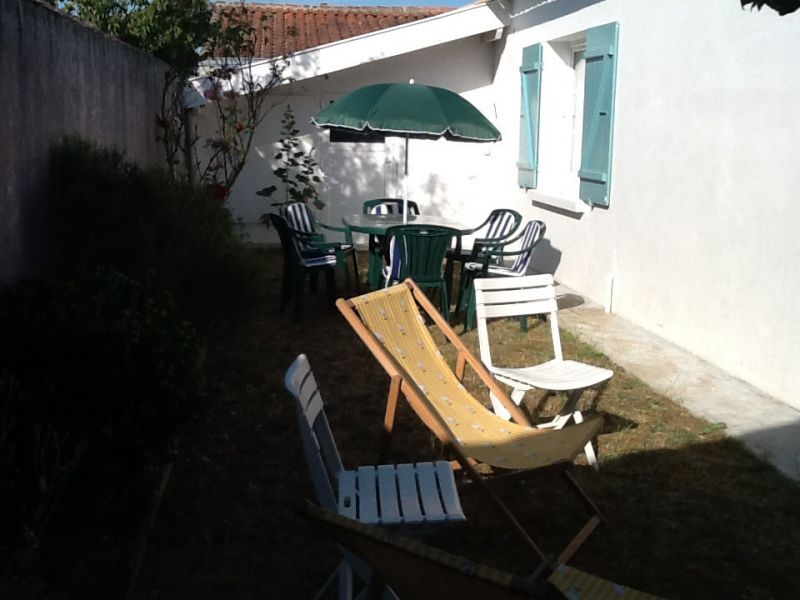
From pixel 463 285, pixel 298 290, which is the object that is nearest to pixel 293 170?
pixel 298 290

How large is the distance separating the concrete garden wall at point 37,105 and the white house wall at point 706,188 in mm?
4563

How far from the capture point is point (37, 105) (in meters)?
5.00

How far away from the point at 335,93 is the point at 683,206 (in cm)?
637

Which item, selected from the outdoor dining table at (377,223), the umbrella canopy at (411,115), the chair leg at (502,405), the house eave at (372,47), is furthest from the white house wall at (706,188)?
the house eave at (372,47)

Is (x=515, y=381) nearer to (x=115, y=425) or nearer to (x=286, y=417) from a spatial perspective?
(x=286, y=417)

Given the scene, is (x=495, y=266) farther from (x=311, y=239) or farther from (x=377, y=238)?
(x=311, y=239)

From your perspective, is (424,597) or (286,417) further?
(286,417)

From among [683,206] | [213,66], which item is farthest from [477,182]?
[683,206]

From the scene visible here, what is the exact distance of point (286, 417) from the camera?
533 cm

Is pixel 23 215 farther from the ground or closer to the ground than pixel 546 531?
farther from the ground

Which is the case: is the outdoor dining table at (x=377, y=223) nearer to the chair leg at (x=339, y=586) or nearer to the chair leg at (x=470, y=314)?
the chair leg at (x=470, y=314)

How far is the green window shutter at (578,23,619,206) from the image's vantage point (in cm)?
838

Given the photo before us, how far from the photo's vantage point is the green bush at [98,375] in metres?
3.31

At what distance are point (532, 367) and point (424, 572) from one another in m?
3.15
